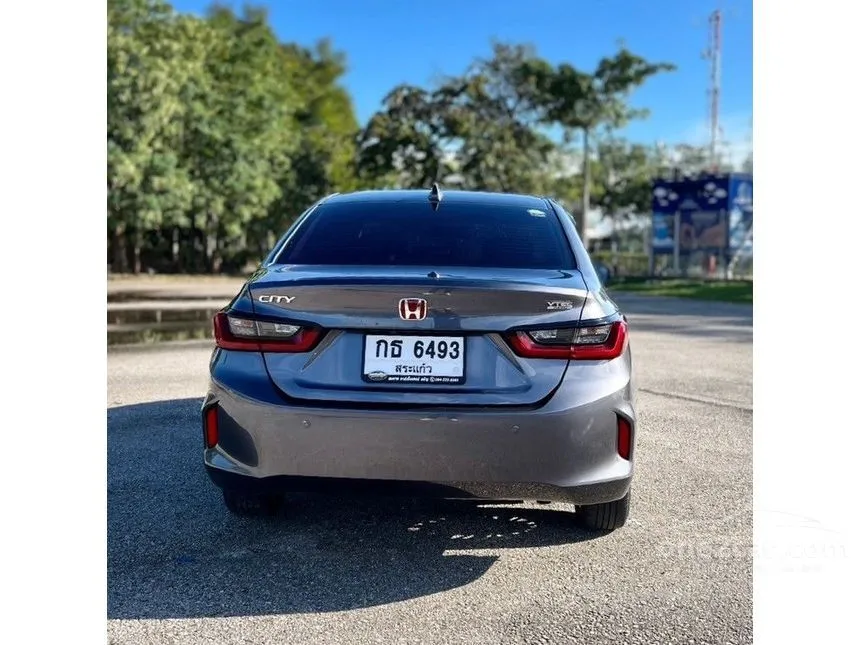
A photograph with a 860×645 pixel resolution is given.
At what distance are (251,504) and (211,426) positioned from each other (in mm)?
718

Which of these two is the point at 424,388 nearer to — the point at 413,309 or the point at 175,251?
the point at 413,309

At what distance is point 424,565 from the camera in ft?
11.9

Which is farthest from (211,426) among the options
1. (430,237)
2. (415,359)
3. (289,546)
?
(430,237)

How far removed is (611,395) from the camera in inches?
134

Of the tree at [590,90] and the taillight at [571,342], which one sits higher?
the tree at [590,90]

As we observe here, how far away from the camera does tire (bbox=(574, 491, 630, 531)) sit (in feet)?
12.9

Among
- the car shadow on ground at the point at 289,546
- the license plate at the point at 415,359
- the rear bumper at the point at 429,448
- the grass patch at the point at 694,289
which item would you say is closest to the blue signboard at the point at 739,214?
the grass patch at the point at 694,289

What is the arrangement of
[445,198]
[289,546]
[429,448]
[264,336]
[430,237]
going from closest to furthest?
1. [429,448]
2. [264,336]
3. [289,546]
4. [430,237]
5. [445,198]

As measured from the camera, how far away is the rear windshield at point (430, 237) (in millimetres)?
3922

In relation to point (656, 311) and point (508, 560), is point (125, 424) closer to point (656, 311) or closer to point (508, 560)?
point (508, 560)

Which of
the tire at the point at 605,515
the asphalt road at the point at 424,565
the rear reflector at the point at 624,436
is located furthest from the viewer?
the tire at the point at 605,515

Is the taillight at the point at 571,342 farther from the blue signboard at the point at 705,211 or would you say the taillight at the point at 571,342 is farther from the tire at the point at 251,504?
the blue signboard at the point at 705,211
